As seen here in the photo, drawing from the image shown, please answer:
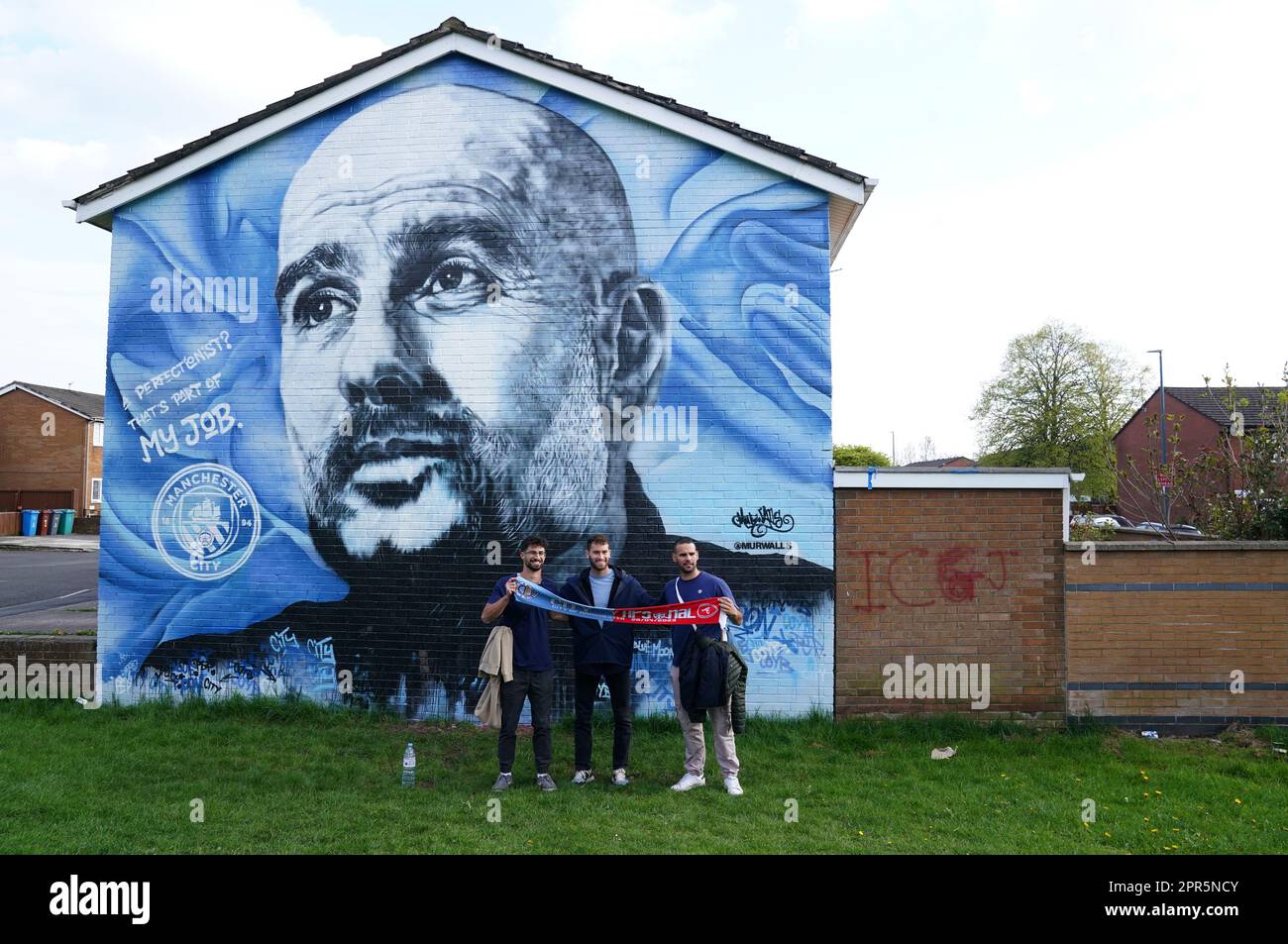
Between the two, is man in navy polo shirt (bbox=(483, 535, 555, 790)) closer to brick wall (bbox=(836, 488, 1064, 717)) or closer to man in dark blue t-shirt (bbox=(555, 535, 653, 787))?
man in dark blue t-shirt (bbox=(555, 535, 653, 787))

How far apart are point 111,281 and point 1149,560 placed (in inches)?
Result: 442

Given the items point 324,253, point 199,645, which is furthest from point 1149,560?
point 199,645

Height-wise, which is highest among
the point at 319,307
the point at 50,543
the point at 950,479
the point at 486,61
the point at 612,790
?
the point at 486,61

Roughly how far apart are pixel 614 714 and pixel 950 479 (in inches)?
160

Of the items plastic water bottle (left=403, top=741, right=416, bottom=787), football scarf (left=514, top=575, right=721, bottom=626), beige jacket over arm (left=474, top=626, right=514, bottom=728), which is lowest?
plastic water bottle (left=403, top=741, right=416, bottom=787)

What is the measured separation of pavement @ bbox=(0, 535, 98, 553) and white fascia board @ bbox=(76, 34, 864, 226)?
2655 cm

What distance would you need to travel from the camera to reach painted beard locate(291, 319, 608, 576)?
8.95 meters

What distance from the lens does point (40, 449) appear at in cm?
4069

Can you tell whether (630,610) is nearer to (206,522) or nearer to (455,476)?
(455,476)

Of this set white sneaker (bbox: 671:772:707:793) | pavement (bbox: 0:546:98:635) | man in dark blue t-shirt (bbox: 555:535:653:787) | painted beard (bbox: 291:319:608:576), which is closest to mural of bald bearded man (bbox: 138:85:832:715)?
painted beard (bbox: 291:319:608:576)

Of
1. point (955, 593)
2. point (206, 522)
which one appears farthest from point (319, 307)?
point (955, 593)

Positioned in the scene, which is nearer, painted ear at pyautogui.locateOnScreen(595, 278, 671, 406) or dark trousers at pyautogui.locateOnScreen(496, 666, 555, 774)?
dark trousers at pyautogui.locateOnScreen(496, 666, 555, 774)

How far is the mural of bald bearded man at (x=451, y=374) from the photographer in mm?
8938
